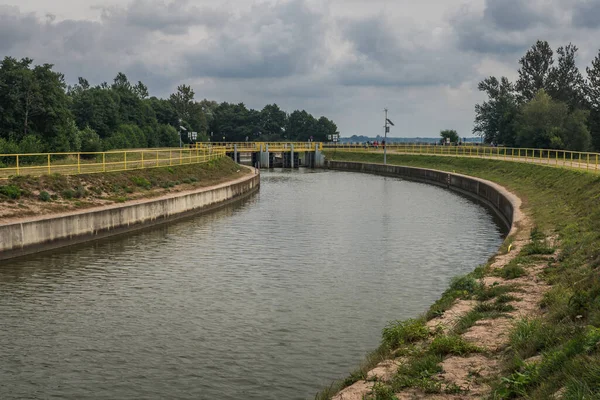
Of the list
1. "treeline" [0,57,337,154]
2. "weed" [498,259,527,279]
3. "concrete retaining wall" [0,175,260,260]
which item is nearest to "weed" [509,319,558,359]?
"weed" [498,259,527,279]

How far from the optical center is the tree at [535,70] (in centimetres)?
11538

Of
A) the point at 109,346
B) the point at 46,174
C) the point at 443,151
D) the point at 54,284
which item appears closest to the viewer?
the point at 109,346

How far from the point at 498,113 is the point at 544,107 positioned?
3399cm

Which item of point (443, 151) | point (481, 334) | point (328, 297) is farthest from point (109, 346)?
point (443, 151)

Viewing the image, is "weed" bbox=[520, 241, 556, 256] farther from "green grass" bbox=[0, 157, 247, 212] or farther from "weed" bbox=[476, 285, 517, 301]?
"green grass" bbox=[0, 157, 247, 212]

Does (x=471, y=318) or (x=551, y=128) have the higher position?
(x=551, y=128)

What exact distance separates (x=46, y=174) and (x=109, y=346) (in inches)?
937

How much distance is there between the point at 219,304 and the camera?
19.2m

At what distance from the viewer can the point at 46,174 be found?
36750mm

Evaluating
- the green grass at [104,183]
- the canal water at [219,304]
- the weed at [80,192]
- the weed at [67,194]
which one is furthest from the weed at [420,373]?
the weed at [80,192]

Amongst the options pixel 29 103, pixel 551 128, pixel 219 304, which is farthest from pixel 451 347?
pixel 551 128

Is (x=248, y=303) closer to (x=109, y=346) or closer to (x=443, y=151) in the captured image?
(x=109, y=346)

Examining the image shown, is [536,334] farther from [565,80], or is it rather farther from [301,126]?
[301,126]

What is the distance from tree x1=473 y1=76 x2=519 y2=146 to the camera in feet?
333
